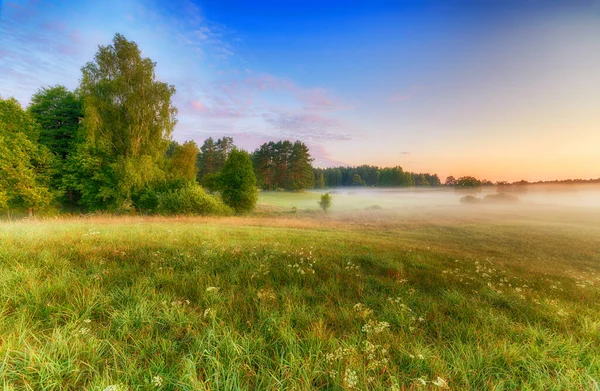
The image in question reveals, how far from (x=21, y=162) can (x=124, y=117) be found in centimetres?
802

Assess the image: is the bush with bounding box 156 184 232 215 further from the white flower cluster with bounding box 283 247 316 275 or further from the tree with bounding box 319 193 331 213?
the white flower cluster with bounding box 283 247 316 275

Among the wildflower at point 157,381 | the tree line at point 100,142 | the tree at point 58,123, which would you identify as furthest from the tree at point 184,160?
the wildflower at point 157,381

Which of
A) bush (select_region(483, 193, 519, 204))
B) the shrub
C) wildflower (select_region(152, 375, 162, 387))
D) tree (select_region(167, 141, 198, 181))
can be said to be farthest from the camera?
the shrub

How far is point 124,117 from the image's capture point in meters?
21.1

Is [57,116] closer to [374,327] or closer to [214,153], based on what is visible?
[374,327]

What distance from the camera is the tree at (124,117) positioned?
20.0 meters

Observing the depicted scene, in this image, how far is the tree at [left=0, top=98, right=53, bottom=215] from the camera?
1667cm

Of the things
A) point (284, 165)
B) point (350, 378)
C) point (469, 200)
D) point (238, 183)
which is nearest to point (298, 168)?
point (284, 165)

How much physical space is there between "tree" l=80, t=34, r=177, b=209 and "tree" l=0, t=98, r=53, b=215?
2920 millimetres

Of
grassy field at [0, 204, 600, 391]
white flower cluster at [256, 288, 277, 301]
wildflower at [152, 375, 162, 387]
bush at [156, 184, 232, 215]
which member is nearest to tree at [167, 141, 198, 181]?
bush at [156, 184, 232, 215]

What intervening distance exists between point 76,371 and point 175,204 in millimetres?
22657

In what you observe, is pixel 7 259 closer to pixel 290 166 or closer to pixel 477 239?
pixel 477 239

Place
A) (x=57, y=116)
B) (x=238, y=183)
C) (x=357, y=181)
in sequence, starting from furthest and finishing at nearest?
(x=357, y=181), (x=238, y=183), (x=57, y=116)

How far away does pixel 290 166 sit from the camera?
65438 mm
